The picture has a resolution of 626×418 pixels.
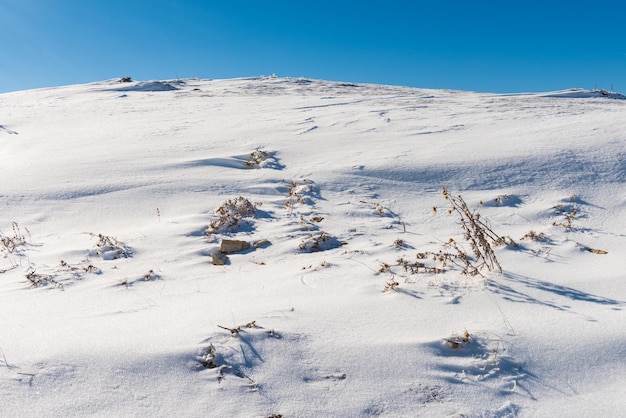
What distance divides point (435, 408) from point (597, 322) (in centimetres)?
98

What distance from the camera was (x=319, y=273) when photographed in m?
2.85

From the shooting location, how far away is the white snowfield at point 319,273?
1.74m

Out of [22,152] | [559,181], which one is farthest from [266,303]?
[22,152]

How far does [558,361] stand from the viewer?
184cm

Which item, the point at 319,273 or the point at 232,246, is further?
the point at 232,246

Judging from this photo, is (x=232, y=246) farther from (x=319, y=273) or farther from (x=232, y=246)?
(x=319, y=273)

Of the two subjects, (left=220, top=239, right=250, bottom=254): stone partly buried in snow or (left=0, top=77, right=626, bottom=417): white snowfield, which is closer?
(left=0, top=77, right=626, bottom=417): white snowfield

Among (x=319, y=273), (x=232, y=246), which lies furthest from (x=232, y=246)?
(x=319, y=273)

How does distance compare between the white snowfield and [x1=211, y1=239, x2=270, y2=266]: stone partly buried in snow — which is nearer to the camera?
the white snowfield

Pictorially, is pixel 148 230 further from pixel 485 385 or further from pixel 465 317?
pixel 485 385

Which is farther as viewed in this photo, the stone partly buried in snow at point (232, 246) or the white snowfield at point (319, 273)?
the stone partly buried in snow at point (232, 246)

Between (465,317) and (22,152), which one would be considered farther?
(22,152)

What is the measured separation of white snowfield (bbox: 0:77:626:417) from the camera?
174cm

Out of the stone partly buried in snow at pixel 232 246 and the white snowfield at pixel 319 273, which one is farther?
the stone partly buried in snow at pixel 232 246
